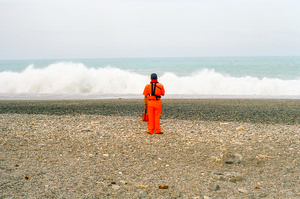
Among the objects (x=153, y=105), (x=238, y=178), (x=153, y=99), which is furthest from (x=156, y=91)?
(x=238, y=178)

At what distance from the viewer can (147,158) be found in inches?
264

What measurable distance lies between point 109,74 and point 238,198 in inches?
1065

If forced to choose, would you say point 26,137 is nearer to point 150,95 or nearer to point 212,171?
point 150,95

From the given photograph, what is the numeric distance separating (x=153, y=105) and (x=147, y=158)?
209 cm

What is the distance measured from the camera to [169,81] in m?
29.2

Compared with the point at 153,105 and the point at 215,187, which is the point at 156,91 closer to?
the point at 153,105

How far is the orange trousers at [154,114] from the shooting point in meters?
8.45

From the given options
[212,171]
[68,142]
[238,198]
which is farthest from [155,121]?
[238,198]

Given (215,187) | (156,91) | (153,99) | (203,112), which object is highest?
(156,91)

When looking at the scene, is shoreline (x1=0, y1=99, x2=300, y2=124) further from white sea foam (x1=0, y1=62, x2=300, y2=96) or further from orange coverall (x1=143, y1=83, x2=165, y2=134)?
white sea foam (x1=0, y1=62, x2=300, y2=96)

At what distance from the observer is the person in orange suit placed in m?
8.34

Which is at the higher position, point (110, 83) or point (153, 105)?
point (110, 83)

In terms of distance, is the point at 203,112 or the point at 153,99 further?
the point at 203,112

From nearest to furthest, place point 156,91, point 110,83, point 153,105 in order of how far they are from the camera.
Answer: point 156,91, point 153,105, point 110,83
